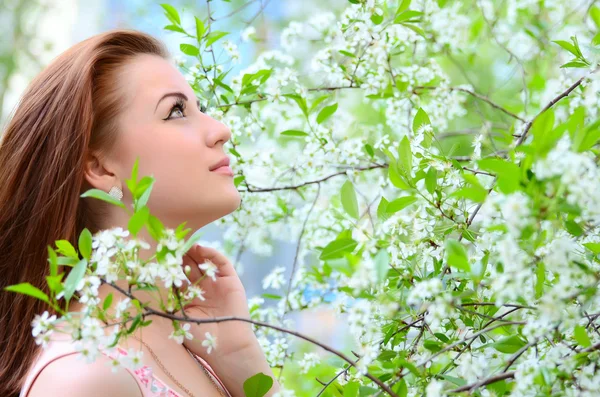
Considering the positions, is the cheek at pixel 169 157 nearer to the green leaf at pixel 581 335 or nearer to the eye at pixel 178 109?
the eye at pixel 178 109

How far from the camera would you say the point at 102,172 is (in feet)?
3.79

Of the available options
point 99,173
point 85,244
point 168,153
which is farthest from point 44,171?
point 85,244

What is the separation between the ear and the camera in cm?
113

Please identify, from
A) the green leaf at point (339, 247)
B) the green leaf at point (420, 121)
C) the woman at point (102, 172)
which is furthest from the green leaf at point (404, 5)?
the green leaf at point (339, 247)

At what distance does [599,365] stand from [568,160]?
232 millimetres

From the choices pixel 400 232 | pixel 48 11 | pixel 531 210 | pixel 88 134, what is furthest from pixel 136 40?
pixel 48 11

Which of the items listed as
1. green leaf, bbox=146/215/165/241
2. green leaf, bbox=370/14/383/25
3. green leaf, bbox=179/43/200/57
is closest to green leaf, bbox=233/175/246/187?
green leaf, bbox=179/43/200/57

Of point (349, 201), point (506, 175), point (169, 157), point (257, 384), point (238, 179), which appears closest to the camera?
point (506, 175)

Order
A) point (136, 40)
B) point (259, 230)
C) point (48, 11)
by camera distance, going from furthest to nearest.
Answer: point (48, 11) < point (259, 230) < point (136, 40)

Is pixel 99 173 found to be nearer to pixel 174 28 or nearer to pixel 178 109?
pixel 178 109

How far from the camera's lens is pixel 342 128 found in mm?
1717

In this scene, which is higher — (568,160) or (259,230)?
(568,160)

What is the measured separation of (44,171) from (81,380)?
1.20ft

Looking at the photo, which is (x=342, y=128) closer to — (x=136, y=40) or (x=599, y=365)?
(x=136, y=40)
